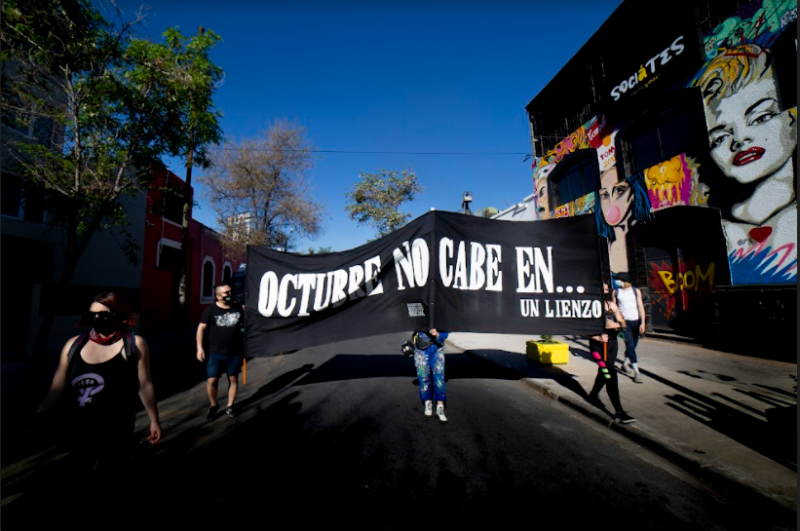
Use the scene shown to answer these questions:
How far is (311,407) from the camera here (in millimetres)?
5070

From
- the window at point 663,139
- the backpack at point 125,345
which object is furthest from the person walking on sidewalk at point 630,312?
the backpack at point 125,345

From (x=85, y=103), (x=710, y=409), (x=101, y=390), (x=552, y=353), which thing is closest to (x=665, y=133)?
(x=552, y=353)

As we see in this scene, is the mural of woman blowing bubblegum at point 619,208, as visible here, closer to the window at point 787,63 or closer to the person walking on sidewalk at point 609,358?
the window at point 787,63

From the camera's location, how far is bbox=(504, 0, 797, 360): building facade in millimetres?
7457

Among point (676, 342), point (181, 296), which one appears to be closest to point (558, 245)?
point (676, 342)

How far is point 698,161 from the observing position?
9242 millimetres

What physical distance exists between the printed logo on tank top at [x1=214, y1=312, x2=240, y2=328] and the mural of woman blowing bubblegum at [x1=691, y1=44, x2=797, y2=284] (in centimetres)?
1133

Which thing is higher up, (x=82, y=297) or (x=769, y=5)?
(x=769, y=5)

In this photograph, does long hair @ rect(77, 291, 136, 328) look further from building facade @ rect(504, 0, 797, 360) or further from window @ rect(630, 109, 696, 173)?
window @ rect(630, 109, 696, 173)

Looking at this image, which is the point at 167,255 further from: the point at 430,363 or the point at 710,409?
the point at 710,409

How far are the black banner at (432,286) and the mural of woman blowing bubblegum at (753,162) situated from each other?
637 centimetres

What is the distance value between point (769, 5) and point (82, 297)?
2100 cm

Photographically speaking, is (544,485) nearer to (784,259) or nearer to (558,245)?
(558,245)

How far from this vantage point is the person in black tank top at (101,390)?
85.1 inches
